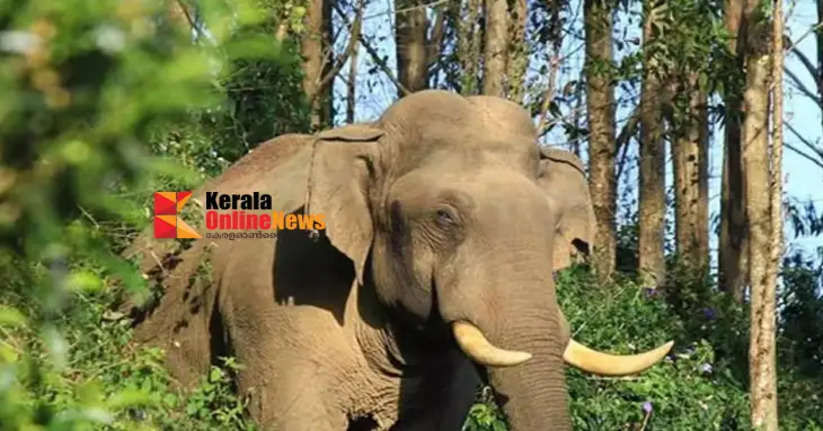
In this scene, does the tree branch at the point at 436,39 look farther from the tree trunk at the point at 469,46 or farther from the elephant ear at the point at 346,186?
the elephant ear at the point at 346,186

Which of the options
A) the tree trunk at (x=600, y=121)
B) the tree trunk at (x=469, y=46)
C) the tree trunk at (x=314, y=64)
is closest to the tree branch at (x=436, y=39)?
the tree trunk at (x=469, y=46)

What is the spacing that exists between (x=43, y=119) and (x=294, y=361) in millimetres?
6883

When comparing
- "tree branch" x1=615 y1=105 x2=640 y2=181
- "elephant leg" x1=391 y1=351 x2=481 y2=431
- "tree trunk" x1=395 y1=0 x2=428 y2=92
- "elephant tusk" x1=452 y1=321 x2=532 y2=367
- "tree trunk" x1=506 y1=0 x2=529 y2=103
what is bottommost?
"elephant leg" x1=391 y1=351 x2=481 y2=431

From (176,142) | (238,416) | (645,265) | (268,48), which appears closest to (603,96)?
(645,265)

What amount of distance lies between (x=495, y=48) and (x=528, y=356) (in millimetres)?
5435

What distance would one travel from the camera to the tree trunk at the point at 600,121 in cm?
1645

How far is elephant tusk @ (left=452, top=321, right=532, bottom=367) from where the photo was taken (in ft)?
27.5

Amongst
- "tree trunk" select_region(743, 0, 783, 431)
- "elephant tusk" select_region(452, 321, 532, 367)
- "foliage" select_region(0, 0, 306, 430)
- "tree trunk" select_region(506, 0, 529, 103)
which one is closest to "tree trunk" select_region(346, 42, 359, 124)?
"tree trunk" select_region(506, 0, 529, 103)

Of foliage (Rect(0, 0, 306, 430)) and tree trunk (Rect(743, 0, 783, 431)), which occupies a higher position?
foliage (Rect(0, 0, 306, 430))

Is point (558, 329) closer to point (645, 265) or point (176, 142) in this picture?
point (176, 142)

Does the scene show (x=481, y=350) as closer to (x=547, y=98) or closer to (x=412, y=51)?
(x=547, y=98)
